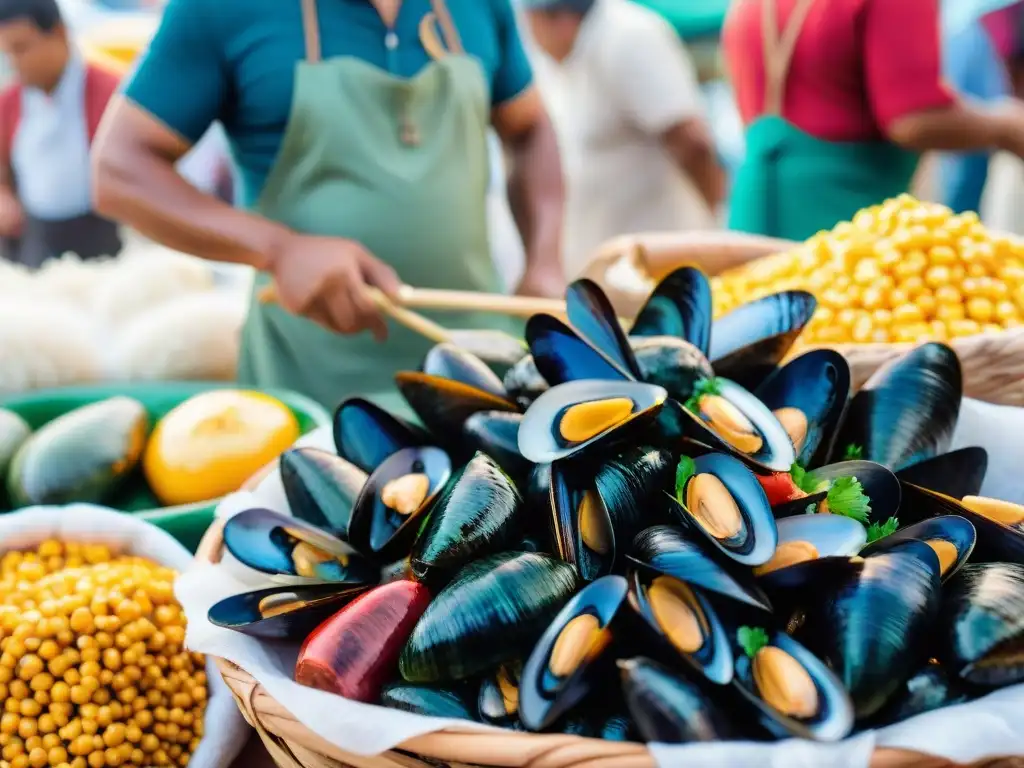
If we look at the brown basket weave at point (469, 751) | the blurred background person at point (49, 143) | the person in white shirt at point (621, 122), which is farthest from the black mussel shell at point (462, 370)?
the blurred background person at point (49, 143)

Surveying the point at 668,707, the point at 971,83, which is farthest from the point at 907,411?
the point at 971,83

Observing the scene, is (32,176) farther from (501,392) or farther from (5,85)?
(501,392)

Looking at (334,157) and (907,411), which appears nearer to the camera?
(907,411)

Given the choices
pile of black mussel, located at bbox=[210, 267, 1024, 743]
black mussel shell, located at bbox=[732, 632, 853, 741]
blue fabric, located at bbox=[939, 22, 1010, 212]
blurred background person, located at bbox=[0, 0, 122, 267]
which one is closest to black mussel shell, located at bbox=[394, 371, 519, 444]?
pile of black mussel, located at bbox=[210, 267, 1024, 743]

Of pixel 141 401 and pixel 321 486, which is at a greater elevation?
pixel 321 486

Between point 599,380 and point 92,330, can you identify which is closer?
point 599,380

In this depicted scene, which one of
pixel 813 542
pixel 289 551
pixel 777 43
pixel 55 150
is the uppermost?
pixel 777 43

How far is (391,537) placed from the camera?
63 centimetres

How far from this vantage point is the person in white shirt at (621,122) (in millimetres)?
2377

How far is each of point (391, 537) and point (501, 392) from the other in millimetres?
190

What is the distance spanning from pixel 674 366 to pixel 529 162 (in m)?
0.99

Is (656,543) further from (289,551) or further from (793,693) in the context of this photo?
(289,551)

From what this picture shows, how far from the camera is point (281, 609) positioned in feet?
1.91

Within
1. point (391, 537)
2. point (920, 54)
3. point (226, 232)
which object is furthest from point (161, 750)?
point (920, 54)
